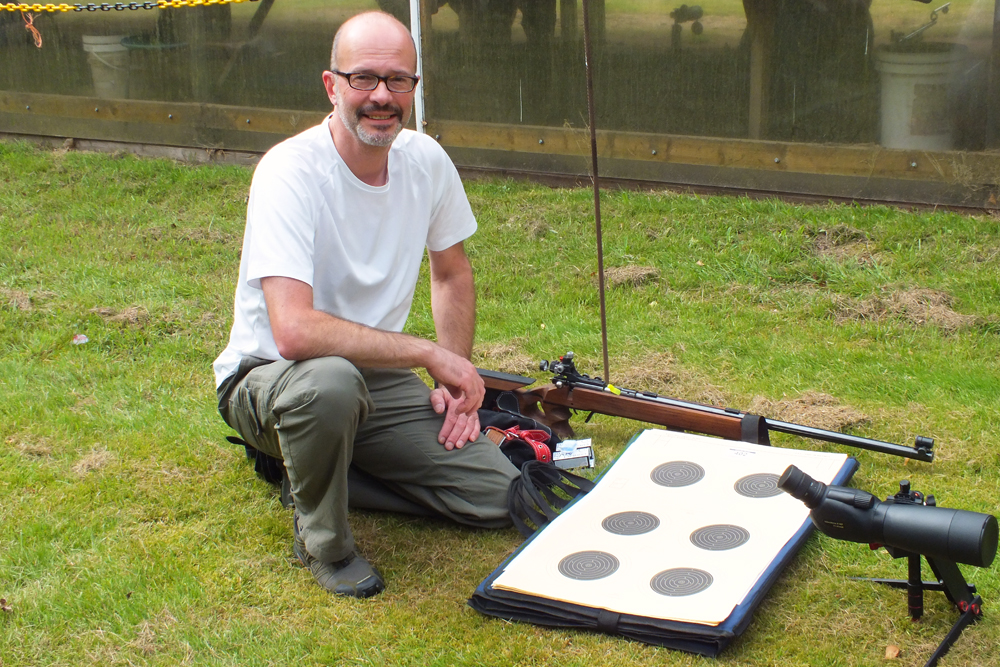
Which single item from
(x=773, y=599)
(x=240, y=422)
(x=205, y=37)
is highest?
(x=205, y=37)

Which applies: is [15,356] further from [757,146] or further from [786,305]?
[757,146]

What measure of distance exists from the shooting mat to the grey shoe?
315 mm

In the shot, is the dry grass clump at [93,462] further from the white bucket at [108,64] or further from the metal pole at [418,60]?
the white bucket at [108,64]

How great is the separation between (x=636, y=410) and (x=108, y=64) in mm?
6266

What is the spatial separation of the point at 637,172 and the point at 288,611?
184 inches

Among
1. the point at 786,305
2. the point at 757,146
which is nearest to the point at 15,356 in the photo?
the point at 786,305

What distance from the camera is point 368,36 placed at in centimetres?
300

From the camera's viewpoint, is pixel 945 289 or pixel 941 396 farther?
pixel 945 289

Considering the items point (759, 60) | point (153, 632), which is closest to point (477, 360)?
point (153, 632)

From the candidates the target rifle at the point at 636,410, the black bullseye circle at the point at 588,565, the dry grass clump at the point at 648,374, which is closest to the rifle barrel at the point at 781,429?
the target rifle at the point at 636,410

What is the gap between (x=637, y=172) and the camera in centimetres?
677

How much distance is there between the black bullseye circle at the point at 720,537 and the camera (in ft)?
9.36

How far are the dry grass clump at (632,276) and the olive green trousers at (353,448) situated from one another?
7.53 ft

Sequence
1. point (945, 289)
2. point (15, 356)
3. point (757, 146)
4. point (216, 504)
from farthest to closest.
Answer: point (757, 146)
point (945, 289)
point (15, 356)
point (216, 504)
